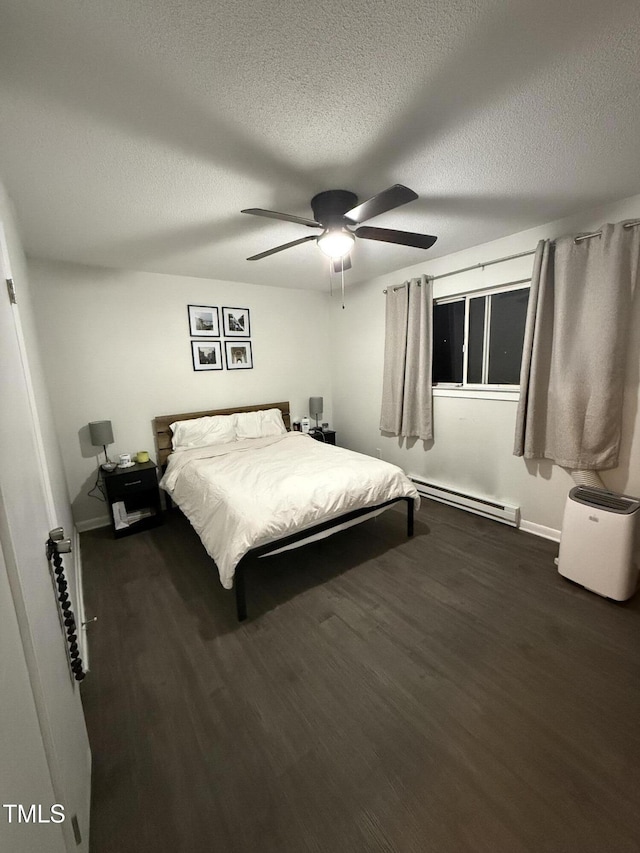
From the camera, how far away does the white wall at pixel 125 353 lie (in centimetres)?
301

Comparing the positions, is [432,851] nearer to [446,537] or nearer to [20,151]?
[446,537]

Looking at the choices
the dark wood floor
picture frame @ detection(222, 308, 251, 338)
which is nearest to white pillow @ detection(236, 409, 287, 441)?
picture frame @ detection(222, 308, 251, 338)

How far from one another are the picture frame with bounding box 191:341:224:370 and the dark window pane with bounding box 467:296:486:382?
270 cm

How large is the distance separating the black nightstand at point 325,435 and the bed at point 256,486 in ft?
1.89

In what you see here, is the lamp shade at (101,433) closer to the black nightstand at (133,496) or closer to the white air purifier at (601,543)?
the black nightstand at (133,496)

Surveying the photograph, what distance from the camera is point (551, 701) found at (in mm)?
1494

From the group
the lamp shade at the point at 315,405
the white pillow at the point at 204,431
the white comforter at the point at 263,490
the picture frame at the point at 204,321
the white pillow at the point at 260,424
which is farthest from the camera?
the lamp shade at the point at 315,405

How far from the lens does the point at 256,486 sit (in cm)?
245

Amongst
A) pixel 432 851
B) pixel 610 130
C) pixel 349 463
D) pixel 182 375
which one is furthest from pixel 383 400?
pixel 432 851

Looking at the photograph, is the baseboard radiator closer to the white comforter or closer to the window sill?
the white comforter

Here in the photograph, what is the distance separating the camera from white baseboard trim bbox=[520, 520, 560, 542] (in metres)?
2.77

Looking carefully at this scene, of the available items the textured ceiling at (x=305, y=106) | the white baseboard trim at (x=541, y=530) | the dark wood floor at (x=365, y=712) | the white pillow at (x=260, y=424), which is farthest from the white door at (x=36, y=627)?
the white baseboard trim at (x=541, y=530)

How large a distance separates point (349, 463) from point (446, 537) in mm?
1060

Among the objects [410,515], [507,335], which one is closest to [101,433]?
[410,515]
